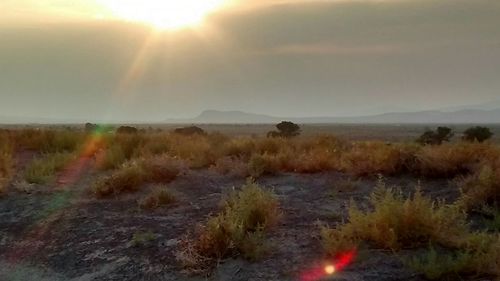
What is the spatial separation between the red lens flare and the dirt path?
95 millimetres

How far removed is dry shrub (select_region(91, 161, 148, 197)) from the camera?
1155 centimetres

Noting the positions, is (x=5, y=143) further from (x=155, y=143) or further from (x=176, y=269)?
(x=176, y=269)

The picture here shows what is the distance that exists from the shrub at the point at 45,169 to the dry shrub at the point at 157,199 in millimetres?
3905

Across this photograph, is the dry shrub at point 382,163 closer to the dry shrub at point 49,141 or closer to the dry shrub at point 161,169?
the dry shrub at point 161,169

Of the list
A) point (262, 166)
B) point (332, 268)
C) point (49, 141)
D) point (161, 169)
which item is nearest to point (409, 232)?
point (332, 268)

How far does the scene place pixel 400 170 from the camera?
1251 cm

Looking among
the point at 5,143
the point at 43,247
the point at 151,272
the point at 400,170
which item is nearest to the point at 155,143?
the point at 5,143

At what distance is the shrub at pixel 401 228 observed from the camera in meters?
7.04

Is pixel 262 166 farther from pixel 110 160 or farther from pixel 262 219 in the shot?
pixel 262 219

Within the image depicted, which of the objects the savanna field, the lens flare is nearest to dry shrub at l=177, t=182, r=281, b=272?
the savanna field

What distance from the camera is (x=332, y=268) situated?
6.64 metres

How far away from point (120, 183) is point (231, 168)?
296cm

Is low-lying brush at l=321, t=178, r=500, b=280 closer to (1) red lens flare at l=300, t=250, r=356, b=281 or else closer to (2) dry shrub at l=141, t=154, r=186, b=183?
(1) red lens flare at l=300, t=250, r=356, b=281

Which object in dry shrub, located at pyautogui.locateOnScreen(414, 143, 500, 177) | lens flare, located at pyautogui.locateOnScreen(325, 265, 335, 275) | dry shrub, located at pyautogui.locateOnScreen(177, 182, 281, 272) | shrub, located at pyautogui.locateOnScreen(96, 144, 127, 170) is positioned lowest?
lens flare, located at pyautogui.locateOnScreen(325, 265, 335, 275)
